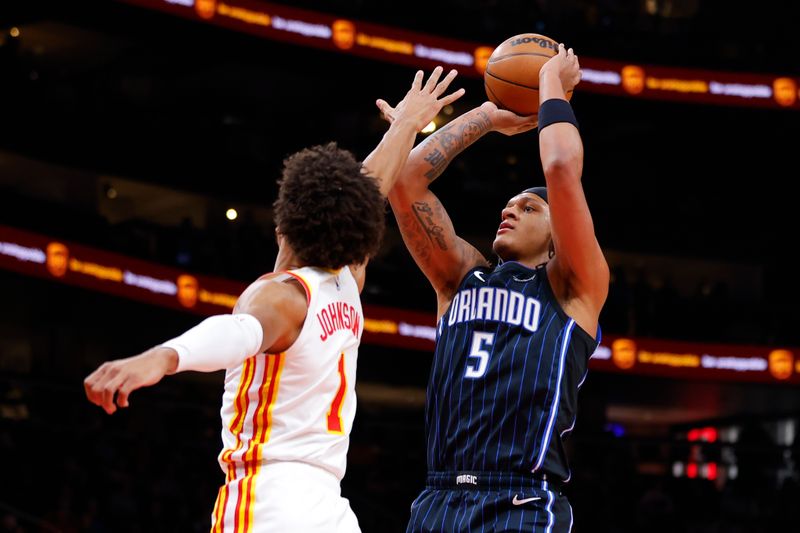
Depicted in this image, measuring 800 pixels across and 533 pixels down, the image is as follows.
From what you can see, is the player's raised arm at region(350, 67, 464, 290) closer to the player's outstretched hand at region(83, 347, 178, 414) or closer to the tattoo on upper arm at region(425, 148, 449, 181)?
the tattoo on upper arm at region(425, 148, 449, 181)

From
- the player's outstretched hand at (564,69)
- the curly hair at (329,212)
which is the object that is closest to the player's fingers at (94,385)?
the curly hair at (329,212)

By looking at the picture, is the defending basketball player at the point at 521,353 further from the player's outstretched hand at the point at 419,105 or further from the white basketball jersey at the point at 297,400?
the white basketball jersey at the point at 297,400

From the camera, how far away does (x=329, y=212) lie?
2.97 metres

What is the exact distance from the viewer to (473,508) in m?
3.72

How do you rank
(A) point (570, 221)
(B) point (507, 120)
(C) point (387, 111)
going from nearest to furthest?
(A) point (570, 221)
(C) point (387, 111)
(B) point (507, 120)

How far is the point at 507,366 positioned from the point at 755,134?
1780 cm

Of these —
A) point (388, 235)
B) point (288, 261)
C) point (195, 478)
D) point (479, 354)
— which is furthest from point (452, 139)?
point (388, 235)

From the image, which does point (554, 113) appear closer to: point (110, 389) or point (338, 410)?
point (338, 410)

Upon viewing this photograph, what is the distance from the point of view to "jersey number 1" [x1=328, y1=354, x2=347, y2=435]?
302 cm

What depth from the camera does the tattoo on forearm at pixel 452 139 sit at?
175 inches

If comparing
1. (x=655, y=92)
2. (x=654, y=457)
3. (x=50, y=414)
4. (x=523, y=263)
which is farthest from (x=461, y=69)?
(x=523, y=263)

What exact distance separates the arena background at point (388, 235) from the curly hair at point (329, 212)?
8935mm

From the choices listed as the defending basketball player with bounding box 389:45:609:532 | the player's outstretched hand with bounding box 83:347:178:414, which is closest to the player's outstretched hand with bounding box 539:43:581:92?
the defending basketball player with bounding box 389:45:609:532

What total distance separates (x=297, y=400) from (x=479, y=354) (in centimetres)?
114
